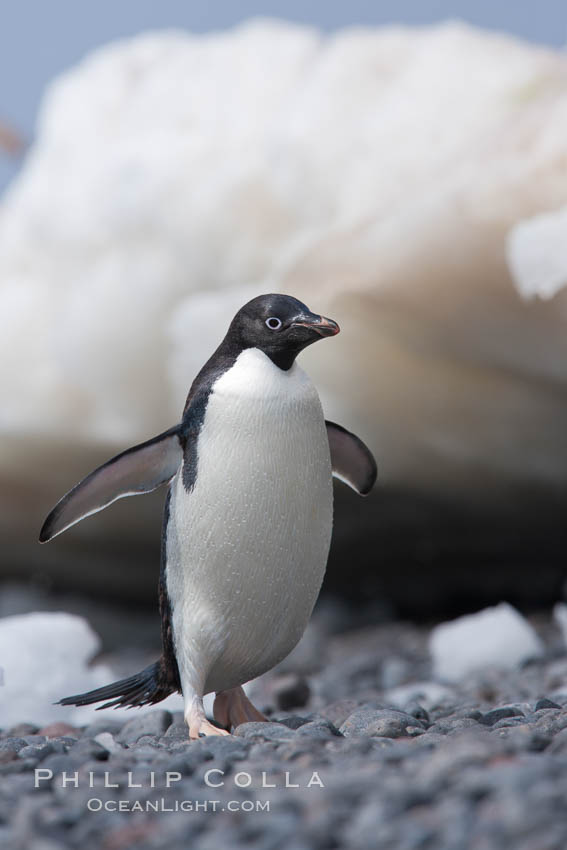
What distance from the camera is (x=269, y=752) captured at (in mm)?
1469

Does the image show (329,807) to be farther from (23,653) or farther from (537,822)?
(23,653)

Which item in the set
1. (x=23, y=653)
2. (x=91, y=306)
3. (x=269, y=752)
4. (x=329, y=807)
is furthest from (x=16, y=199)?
(x=329, y=807)

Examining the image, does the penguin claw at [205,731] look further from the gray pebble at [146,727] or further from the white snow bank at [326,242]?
the white snow bank at [326,242]

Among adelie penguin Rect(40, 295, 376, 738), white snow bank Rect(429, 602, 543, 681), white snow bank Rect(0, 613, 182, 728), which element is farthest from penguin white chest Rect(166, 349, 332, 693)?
white snow bank Rect(429, 602, 543, 681)

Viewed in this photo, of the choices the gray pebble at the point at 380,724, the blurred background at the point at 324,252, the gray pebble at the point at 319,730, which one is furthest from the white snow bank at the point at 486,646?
the gray pebble at the point at 319,730

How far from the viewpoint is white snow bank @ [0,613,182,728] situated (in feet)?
8.75

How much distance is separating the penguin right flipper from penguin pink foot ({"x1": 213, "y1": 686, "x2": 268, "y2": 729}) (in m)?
0.50

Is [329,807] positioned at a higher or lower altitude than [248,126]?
lower

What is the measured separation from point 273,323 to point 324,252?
208cm

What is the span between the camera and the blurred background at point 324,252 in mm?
3857

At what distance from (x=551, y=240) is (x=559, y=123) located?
0.52 m

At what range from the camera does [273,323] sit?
2.01 meters

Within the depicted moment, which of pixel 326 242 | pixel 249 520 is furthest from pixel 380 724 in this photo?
pixel 326 242

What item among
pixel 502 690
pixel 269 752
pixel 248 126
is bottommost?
pixel 269 752
